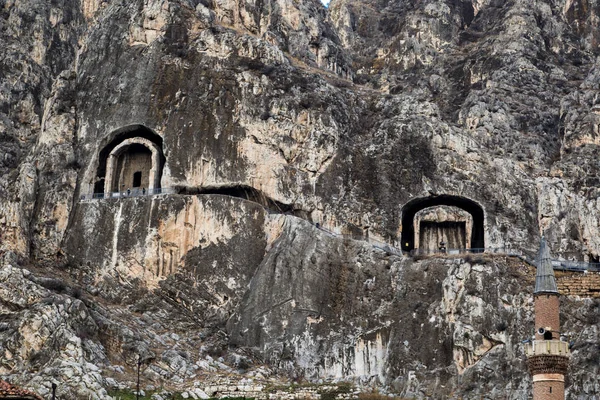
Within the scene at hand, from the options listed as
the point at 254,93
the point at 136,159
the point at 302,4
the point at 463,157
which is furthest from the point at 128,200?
the point at 302,4

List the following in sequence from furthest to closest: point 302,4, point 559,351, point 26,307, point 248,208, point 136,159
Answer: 1. point 302,4
2. point 136,159
3. point 248,208
4. point 26,307
5. point 559,351

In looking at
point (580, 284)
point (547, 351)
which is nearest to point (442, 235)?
point (580, 284)

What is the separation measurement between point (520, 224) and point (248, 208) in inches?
679

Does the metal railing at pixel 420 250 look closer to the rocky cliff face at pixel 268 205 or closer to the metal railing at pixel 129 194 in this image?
the metal railing at pixel 129 194

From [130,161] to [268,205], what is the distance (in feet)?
35.3

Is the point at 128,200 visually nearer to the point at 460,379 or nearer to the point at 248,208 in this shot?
the point at 248,208

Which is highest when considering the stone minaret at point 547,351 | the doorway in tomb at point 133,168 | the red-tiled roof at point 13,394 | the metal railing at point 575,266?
the doorway in tomb at point 133,168

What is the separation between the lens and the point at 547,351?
52438 millimetres

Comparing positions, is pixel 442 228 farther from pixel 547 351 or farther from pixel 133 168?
pixel 547 351

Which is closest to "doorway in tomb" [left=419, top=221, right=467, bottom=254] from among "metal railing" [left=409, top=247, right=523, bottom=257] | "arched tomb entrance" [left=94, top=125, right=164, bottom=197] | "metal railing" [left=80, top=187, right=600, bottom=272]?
"metal railing" [left=80, top=187, right=600, bottom=272]

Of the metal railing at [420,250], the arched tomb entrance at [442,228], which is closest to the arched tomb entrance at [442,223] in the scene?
the arched tomb entrance at [442,228]

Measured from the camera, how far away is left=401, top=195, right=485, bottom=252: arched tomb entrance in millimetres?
80625

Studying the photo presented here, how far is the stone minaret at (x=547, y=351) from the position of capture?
52.2m

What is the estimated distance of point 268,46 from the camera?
84.5 m
